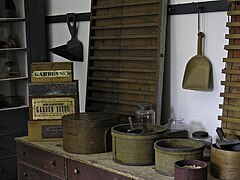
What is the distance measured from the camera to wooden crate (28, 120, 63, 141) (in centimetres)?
285

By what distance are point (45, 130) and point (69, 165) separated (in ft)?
1.27

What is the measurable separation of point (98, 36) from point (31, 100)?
663mm

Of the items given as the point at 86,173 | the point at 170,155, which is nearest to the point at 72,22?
the point at 86,173

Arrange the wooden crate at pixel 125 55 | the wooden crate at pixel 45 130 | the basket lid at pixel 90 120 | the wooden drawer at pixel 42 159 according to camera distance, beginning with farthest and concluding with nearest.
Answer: the wooden crate at pixel 45 130, the wooden crate at pixel 125 55, the wooden drawer at pixel 42 159, the basket lid at pixel 90 120

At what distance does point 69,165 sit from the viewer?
8.40ft

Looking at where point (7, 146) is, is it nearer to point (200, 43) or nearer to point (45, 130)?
point (45, 130)

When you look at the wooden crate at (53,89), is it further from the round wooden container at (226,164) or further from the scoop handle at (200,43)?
the round wooden container at (226,164)

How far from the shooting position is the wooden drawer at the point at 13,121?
3645 millimetres

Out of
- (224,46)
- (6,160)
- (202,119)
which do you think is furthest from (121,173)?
(6,160)

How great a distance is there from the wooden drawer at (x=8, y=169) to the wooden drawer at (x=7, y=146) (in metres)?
0.05

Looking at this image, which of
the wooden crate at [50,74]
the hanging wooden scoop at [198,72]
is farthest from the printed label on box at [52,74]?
the hanging wooden scoop at [198,72]

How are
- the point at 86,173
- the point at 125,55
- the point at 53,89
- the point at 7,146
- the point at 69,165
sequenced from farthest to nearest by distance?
the point at 7,146 → the point at 125,55 → the point at 53,89 → the point at 69,165 → the point at 86,173

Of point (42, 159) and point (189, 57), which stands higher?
point (189, 57)

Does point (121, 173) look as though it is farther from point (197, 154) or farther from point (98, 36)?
point (98, 36)
